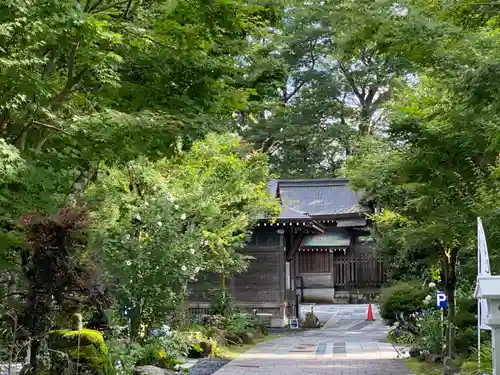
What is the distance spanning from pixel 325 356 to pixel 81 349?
7799 millimetres

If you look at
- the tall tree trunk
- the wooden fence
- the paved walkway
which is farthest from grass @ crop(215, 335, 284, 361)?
the wooden fence

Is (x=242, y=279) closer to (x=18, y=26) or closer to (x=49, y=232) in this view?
(x=49, y=232)

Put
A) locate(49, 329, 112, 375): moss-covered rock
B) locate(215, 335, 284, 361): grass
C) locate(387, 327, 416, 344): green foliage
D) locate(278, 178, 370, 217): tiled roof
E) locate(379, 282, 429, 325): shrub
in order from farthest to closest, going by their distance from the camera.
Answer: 1. locate(278, 178, 370, 217): tiled roof
2. locate(379, 282, 429, 325): shrub
3. locate(387, 327, 416, 344): green foliage
4. locate(215, 335, 284, 361): grass
5. locate(49, 329, 112, 375): moss-covered rock

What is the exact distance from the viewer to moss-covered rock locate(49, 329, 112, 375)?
6.94m

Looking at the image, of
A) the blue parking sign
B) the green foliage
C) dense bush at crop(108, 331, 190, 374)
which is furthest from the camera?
the green foliage

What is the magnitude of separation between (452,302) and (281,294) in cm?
1148

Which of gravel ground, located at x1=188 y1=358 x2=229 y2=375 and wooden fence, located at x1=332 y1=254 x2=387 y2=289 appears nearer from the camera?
gravel ground, located at x1=188 y1=358 x2=229 y2=375

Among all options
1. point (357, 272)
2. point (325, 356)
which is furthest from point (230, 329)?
point (357, 272)

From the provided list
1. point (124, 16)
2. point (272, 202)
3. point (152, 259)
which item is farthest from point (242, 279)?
point (124, 16)

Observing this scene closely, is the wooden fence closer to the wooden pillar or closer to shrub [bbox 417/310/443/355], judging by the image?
the wooden pillar

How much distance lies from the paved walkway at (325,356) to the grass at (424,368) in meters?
0.15

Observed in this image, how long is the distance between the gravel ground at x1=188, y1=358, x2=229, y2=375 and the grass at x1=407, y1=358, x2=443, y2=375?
3.57 m

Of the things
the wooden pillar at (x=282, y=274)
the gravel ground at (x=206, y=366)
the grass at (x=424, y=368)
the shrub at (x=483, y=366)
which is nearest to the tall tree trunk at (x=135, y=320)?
the gravel ground at (x=206, y=366)

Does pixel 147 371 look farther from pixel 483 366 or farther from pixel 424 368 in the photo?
pixel 424 368
